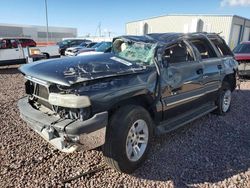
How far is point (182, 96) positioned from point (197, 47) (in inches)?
49.3

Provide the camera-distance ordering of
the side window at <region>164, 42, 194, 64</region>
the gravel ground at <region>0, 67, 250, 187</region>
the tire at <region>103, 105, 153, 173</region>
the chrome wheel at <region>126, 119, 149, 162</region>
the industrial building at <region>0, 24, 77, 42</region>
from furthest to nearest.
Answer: the industrial building at <region>0, 24, 77, 42</region>
the side window at <region>164, 42, 194, 64</region>
the chrome wheel at <region>126, 119, 149, 162</region>
the gravel ground at <region>0, 67, 250, 187</region>
the tire at <region>103, 105, 153, 173</region>

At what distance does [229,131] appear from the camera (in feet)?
14.8

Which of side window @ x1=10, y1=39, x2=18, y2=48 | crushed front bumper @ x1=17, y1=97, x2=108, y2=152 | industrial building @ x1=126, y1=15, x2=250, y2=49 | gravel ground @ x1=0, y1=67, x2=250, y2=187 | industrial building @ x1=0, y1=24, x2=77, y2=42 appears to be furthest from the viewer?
industrial building @ x1=0, y1=24, x2=77, y2=42

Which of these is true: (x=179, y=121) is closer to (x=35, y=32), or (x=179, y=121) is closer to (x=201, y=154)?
(x=201, y=154)

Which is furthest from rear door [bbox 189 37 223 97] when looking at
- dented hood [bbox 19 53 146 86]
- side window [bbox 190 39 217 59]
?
dented hood [bbox 19 53 146 86]

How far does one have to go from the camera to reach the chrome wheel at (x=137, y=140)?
3.07 metres

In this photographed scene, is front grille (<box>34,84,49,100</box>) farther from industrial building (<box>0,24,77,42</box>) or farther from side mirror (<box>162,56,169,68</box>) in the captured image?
industrial building (<box>0,24,77,42</box>)

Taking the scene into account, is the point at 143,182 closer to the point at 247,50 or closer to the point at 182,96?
the point at 182,96

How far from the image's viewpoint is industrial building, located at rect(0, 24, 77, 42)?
183ft

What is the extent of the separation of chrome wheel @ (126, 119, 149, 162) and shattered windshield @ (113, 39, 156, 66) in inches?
36.4

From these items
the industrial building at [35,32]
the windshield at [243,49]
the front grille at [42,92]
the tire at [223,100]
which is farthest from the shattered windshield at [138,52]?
the industrial building at [35,32]

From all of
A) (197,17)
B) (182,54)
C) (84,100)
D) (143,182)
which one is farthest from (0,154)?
(197,17)

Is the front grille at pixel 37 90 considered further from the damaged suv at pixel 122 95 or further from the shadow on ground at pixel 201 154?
the shadow on ground at pixel 201 154

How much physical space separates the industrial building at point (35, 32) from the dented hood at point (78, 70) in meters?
53.2
